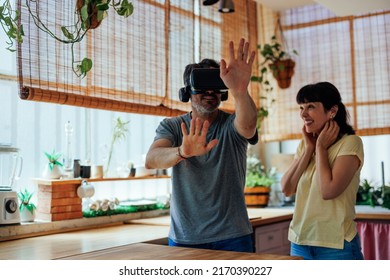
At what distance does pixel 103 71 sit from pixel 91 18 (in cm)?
46

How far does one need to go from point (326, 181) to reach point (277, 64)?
7.80ft

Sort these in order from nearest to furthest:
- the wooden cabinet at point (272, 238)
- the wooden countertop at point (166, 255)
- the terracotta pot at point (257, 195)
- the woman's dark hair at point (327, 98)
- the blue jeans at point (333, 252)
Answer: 1. the wooden countertop at point (166, 255)
2. the blue jeans at point (333, 252)
3. the woman's dark hair at point (327, 98)
4. the wooden cabinet at point (272, 238)
5. the terracotta pot at point (257, 195)

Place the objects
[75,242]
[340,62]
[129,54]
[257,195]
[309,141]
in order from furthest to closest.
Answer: [340,62], [257,195], [129,54], [75,242], [309,141]

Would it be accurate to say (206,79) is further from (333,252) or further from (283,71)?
(283,71)

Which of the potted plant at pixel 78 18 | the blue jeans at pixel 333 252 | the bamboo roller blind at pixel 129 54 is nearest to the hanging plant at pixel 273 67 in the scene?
the bamboo roller blind at pixel 129 54

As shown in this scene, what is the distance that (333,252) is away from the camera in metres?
1.66

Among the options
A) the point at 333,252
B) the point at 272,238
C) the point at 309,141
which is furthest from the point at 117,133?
the point at 333,252

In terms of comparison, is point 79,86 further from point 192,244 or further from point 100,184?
point 192,244

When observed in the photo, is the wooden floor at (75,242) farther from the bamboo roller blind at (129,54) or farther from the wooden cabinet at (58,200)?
the bamboo roller blind at (129,54)

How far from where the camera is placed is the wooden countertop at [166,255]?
4.97ft

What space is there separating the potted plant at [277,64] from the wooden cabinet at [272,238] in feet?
3.98

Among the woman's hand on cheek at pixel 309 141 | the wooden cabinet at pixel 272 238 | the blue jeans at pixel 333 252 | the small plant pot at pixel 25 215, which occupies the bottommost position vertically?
the wooden cabinet at pixel 272 238

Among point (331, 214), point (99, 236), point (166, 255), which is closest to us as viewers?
point (166, 255)
